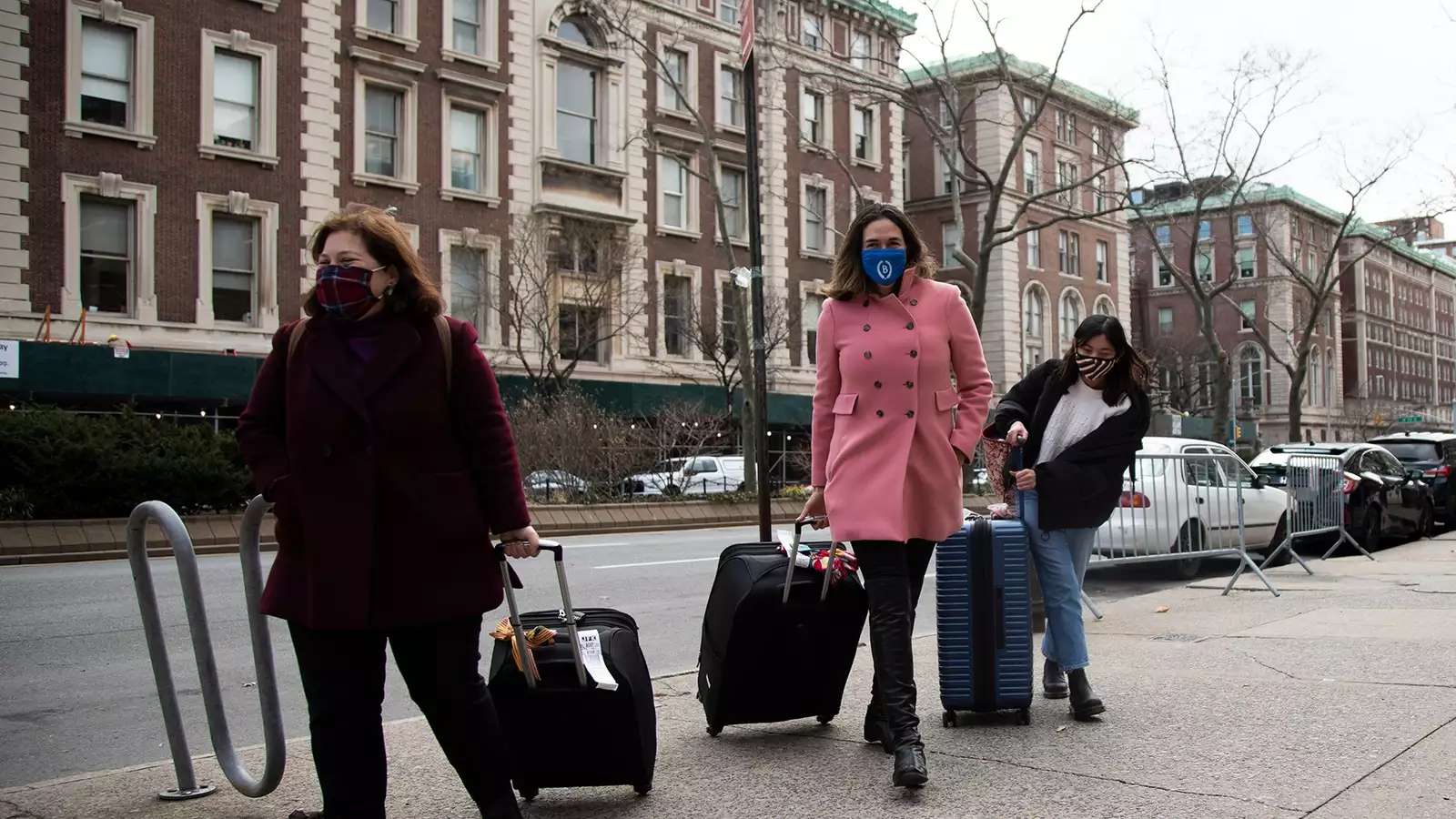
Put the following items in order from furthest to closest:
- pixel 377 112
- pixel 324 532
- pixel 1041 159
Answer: pixel 1041 159
pixel 377 112
pixel 324 532

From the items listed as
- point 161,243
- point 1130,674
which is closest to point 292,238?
point 161,243

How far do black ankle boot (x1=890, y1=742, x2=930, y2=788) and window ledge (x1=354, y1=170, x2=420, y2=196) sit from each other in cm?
2832

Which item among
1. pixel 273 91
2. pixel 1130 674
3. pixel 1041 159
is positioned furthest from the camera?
pixel 1041 159

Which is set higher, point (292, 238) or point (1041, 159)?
point (1041, 159)

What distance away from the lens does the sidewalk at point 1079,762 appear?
4234 millimetres

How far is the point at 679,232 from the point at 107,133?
1596cm

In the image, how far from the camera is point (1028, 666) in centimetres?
546

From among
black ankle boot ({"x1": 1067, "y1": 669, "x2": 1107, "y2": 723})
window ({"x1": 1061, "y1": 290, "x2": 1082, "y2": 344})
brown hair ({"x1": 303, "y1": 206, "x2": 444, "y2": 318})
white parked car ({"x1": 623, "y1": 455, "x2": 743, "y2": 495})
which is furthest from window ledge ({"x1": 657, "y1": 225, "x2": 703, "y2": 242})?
brown hair ({"x1": 303, "y1": 206, "x2": 444, "y2": 318})

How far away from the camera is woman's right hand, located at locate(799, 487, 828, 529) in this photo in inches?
200

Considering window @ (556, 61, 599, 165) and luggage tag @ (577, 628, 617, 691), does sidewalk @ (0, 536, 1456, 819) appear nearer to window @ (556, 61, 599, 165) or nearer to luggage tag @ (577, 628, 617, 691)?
luggage tag @ (577, 628, 617, 691)

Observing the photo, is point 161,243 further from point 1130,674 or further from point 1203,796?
point 1203,796

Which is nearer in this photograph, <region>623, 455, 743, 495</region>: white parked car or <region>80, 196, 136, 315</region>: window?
<region>623, 455, 743, 495</region>: white parked car

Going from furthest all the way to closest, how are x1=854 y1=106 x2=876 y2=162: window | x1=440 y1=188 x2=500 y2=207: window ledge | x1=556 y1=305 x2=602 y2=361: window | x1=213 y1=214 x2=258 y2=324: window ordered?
1. x1=854 y1=106 x2=876 y2=162: window
2. x1=556 y1=305 x2=602 y2=361: window
3. x1=440 y1=188 x2=500 y2=207: window ledge
4. x1=213 y1=214 x2=258 y2=324: window

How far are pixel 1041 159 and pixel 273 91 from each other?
34.2 metres
